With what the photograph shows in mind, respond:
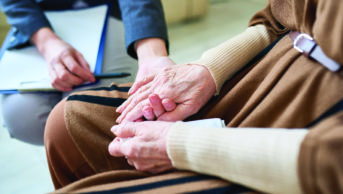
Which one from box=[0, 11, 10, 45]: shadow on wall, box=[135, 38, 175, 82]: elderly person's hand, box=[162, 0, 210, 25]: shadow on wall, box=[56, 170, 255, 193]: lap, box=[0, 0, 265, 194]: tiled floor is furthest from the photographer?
box=[162, 0, 210, 25]: shadow on wall

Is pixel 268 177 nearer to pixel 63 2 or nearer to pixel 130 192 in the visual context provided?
pixel 130 192

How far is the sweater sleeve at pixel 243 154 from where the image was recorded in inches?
14.2

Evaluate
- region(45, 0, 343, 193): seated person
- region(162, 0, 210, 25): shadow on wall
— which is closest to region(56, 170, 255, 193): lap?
region(45, 0, 343, 193): seated person

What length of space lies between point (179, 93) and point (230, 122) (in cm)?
14

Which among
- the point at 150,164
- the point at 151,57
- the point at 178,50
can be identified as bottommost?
the point at 178,50

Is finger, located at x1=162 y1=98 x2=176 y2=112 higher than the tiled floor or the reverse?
higher

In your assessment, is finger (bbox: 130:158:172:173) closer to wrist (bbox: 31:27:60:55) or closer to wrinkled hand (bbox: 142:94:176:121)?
wrinkled hand (bbox: 142:94:176:121)

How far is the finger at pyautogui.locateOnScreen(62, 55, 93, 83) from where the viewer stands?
0.77 meters

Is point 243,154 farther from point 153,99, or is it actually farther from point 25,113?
point 25,113

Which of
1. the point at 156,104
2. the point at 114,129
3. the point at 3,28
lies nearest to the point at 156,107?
the point at 156,104

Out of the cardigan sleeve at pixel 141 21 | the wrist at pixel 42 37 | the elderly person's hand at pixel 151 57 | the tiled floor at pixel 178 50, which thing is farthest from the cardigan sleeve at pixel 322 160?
the tiled floor at pixel 178 50

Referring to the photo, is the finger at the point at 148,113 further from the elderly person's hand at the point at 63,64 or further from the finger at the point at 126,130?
the elderly person's hand at the point at 63,64

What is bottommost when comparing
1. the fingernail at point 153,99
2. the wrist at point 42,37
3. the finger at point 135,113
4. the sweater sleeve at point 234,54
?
the finger at point 135,113

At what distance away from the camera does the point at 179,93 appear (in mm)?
582
